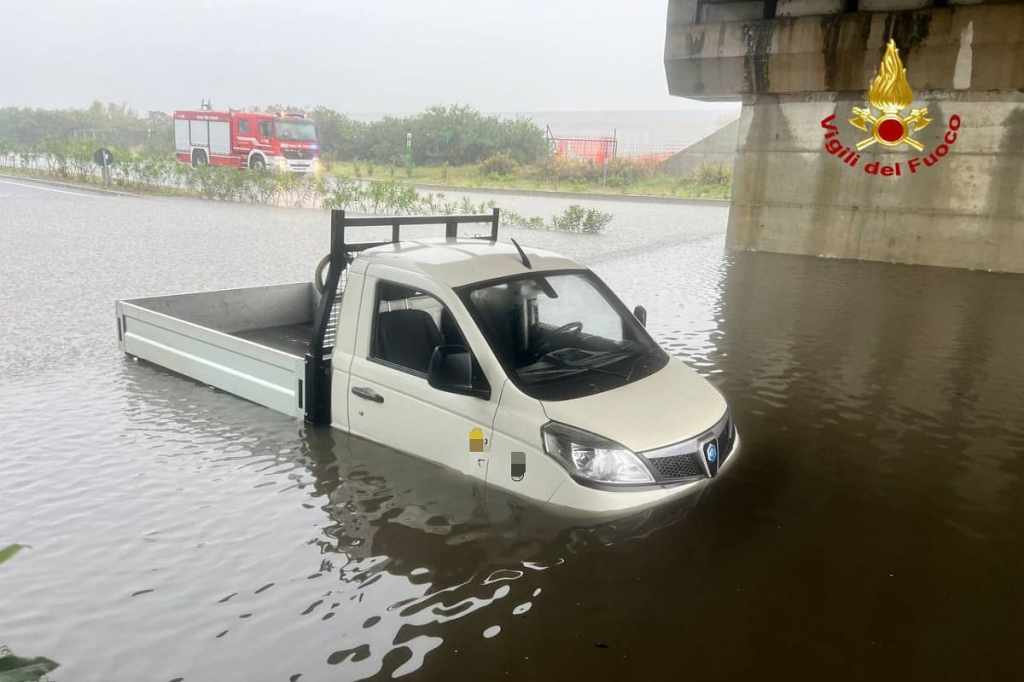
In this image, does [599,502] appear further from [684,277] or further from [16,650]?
[684,277]

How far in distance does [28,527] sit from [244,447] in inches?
58.9

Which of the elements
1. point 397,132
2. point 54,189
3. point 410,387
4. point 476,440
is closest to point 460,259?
point 410,387

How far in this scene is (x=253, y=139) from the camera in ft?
110

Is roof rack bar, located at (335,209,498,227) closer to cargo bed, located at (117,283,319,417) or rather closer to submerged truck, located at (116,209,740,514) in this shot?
submerged truck, located at (116,209,740,514)

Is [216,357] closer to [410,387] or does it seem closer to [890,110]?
[410,387]

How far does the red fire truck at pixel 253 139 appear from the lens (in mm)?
33375

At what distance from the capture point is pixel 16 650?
10.8 ft

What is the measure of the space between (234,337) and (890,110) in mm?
14557

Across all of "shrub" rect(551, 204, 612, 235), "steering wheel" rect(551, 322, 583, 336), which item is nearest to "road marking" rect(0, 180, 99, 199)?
"shrub" rect(551, 204, 612, 235)

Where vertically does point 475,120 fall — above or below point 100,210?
above

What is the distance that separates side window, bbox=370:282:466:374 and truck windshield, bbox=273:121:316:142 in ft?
101

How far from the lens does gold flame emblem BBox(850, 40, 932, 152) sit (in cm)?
1557

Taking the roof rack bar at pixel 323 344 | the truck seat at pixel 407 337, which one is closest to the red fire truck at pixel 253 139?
the roof rack bar at pixel 323 344

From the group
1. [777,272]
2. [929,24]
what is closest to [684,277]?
[777,272]
